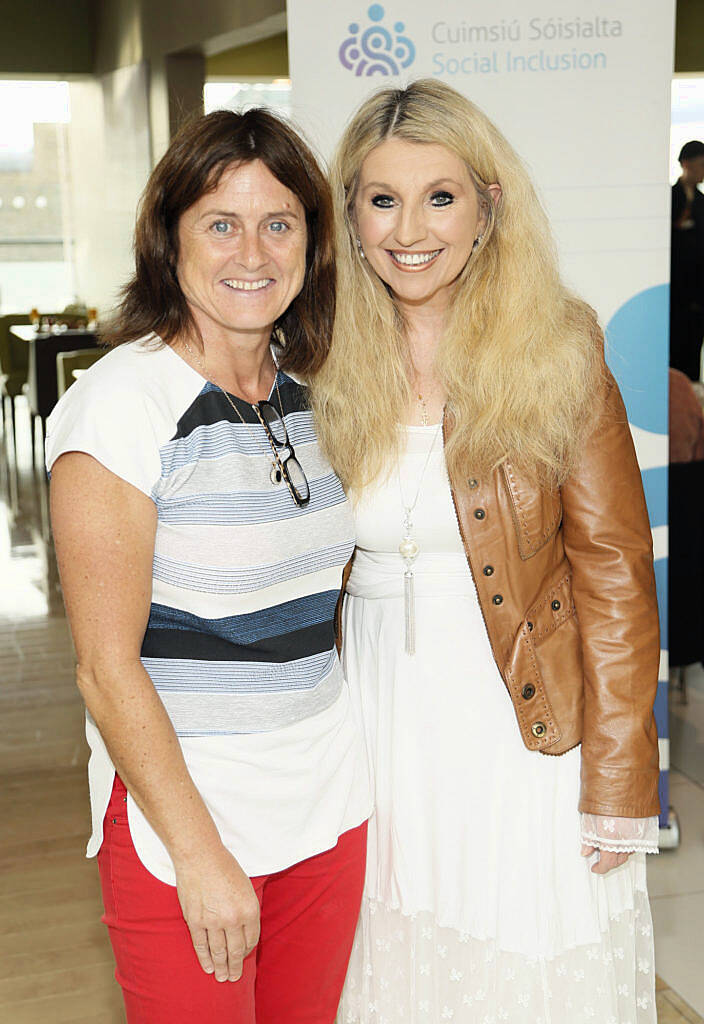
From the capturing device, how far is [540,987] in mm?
1834

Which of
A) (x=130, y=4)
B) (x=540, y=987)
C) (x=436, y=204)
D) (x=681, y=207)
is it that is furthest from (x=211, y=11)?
(x=540, y=987)

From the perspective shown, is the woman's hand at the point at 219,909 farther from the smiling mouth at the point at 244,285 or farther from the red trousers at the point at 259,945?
the smiling mouth at the point at 244,285

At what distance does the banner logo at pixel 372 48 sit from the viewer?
291cm

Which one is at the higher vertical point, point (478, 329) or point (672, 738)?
point (478, 329)

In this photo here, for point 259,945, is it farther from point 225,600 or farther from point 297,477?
point 297,477

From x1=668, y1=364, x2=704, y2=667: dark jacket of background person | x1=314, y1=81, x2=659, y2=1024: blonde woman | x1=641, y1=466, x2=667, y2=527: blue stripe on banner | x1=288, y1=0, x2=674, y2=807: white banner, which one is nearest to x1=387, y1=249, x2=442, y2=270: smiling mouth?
x1=314, y1=81, x2=659, y2=1024: blonde woman

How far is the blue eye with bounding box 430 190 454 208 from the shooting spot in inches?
72.4

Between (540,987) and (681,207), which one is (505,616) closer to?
(540,987)

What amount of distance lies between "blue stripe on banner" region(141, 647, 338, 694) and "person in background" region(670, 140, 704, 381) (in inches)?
134

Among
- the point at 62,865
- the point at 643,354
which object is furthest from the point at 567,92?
the point at 62,865

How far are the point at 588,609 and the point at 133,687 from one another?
0.75m

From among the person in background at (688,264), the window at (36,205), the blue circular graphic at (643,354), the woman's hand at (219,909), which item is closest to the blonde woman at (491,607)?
the woman's hand at (219,909)

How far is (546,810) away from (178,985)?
65 cm

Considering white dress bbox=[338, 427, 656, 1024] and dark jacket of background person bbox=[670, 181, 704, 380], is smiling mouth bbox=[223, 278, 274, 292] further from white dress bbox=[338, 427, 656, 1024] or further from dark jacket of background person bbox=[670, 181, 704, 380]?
dark jacket of background person bbox=[670, 181, 704, 380]
